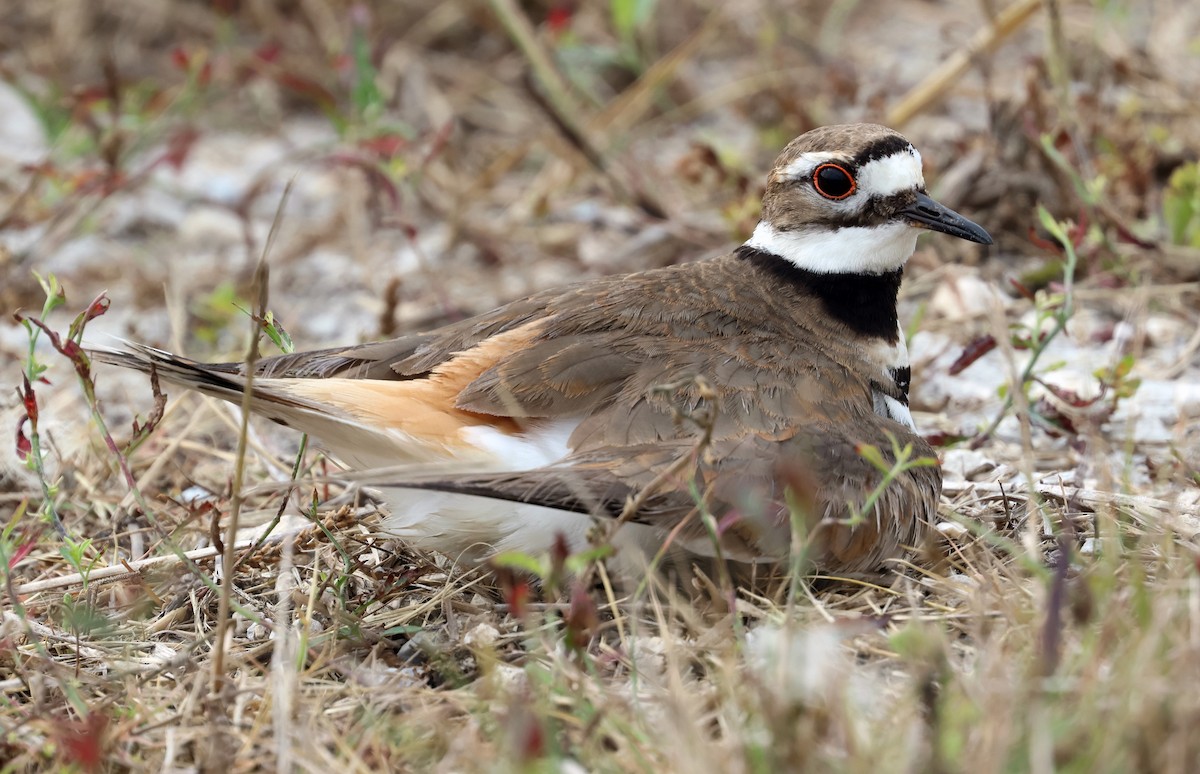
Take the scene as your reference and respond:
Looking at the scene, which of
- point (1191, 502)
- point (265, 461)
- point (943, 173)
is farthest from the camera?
point (943, 173)

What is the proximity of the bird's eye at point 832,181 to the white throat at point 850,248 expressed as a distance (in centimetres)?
8

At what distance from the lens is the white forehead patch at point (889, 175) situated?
2971 mm

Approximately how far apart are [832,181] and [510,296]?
196 centimetres

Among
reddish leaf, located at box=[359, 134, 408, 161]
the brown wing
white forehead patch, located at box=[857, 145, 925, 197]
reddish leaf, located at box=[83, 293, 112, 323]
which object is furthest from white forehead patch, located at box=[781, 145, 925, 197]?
reddish leaf, located at box=[359, 134, 408, 161]

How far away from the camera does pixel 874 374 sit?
9.68 feet

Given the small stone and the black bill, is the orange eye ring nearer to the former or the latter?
the black bill

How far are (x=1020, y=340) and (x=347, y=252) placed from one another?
3.02m

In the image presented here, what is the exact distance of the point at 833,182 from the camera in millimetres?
3018

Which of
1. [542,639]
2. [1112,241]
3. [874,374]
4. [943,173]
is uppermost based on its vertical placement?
[943,173]

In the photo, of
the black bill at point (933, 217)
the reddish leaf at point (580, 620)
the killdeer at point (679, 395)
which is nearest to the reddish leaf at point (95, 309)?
the killdeer at point (679, 395)

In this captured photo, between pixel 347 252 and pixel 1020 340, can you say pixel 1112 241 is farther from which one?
pixel 347 252

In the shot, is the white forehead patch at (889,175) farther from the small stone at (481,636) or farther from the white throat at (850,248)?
the small stone at (481,636)

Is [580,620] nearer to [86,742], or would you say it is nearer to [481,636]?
[481,636]

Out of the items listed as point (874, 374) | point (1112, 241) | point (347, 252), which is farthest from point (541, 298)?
point (347, 252)
